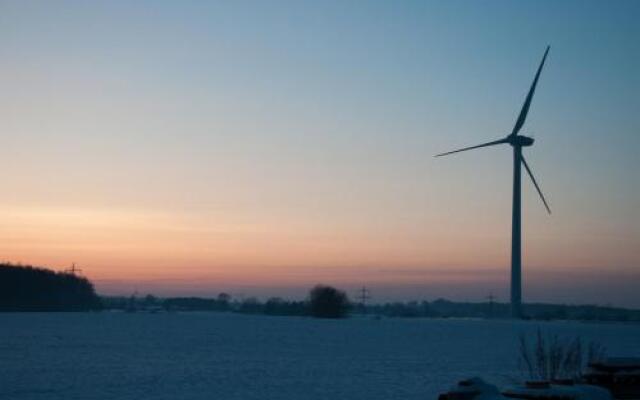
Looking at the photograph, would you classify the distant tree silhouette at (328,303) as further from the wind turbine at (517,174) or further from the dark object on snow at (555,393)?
the dark object on snow at (555,393)

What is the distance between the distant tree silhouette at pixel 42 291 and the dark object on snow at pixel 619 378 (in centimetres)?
14121

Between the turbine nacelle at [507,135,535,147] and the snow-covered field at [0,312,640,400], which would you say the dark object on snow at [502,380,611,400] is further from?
the turbine nacelle at [507,135,535,147]

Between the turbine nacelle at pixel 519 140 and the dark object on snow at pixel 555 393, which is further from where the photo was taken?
the turbine nacelle at pixel 519 140

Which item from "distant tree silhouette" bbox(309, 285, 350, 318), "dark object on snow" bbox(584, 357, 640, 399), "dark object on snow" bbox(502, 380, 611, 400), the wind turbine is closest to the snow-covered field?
"dark object on snow" bbox(584, 357, 640, 399)

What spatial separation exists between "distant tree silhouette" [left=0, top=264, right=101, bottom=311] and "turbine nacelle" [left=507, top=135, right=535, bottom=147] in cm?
9836

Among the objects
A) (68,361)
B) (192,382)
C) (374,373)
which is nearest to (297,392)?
(192,382)

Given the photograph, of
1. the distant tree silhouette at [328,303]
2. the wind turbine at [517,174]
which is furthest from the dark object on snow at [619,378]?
the distant tree silhouette at [328,303]

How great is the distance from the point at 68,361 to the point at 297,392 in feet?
41.9

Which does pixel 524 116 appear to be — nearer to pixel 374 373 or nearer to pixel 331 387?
pixel 374 373

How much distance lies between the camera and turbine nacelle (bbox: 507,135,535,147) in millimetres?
78500

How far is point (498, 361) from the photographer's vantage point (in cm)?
3791

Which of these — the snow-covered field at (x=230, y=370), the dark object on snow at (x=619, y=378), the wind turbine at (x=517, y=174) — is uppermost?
the wind turbine at (x=517, y=174)

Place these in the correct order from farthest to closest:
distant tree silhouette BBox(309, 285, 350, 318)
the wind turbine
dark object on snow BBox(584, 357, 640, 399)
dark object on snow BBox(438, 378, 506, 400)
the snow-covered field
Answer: distant tree silhouette BBox(309, 285, 350, 318), the wind turbine, the snow-covered field, dark object on snow BBox(584, 357, 640, 399), dark object on snow BBox(438, 378, 506, 400)

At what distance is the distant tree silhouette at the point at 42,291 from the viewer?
14562cm
